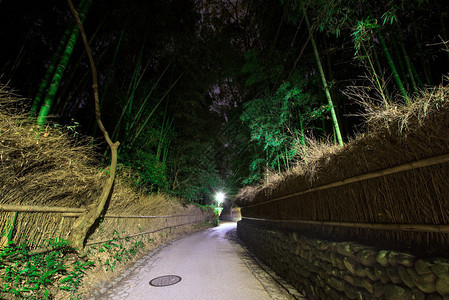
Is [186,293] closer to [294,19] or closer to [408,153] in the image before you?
[408,153]

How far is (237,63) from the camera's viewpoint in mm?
7770

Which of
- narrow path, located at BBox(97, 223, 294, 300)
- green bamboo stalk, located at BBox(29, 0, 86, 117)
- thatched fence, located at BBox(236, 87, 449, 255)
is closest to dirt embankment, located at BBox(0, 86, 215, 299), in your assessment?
green bamboo stalk, located at BBox(29, 0, 86, 117)

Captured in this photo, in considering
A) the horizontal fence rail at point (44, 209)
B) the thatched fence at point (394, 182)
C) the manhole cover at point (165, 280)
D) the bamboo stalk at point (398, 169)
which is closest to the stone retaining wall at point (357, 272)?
the thatched fence at point (394, 182)

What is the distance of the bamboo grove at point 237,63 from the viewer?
3209 mm

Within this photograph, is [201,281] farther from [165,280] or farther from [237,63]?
[237,63]

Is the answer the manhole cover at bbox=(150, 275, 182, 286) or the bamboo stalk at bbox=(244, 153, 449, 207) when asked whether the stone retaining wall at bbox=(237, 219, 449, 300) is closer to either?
the bamboo stalk at bbox=(244, 153, 449, 207)

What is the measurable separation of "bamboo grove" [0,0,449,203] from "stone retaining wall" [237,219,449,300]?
1.37 meters

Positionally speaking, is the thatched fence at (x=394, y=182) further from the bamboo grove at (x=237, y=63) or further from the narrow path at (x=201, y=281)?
the narrow path at (x=201, y=281)

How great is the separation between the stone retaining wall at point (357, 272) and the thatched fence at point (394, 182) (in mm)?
190

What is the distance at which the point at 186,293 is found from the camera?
3.16 m

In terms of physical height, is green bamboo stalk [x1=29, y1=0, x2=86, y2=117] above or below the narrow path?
above

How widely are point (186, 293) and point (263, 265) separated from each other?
245cm

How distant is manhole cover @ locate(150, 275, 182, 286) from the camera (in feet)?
11.7

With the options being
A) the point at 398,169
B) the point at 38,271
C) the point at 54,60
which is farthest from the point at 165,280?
the point at 54,60
